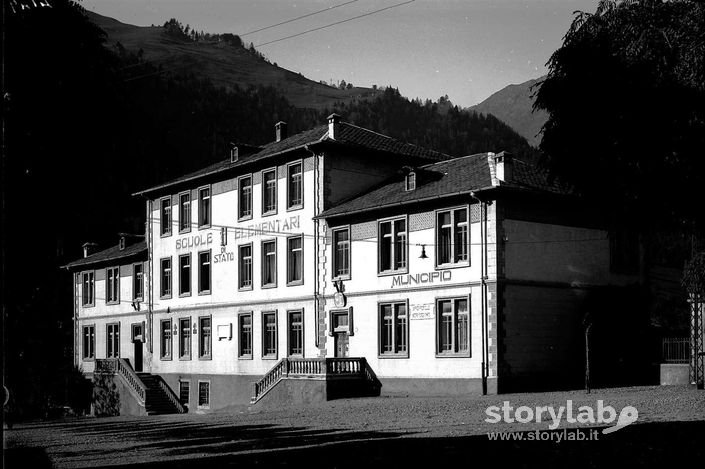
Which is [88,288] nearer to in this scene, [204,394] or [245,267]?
[204,394]

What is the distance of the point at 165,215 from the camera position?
153ft

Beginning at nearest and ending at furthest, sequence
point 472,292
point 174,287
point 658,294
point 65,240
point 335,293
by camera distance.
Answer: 1. point 65,240
2. point 472,292
3. point 335,293
4. point 174,287
5. point 658,294

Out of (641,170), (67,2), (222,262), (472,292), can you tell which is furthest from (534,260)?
(67,2)

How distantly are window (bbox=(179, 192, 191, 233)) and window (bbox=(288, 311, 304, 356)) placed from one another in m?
9.36

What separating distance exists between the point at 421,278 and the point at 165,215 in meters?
19.0

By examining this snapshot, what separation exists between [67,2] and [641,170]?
11.8 m

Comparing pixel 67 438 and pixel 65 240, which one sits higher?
pixel 65 240

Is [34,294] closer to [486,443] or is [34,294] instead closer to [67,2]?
[67,2]

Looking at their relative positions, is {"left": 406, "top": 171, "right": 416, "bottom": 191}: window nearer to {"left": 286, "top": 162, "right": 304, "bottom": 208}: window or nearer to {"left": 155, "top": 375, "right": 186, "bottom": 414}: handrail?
{"left": 286, "top": 162, "right": 304, "bottom": 208}: window

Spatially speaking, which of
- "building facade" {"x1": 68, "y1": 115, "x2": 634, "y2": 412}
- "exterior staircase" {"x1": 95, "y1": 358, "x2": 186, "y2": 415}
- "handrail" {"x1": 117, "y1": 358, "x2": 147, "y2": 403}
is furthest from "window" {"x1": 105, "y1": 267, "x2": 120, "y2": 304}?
"handrail" {"x1": 117, "y1": 358, "x2": 147, "y2": 403}

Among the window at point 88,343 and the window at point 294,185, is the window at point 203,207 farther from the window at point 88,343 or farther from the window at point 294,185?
the window at point 88,343

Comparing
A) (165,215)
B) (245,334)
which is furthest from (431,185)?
(165,215)

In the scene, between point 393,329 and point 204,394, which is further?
point 204,394

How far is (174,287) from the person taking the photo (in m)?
45.2
